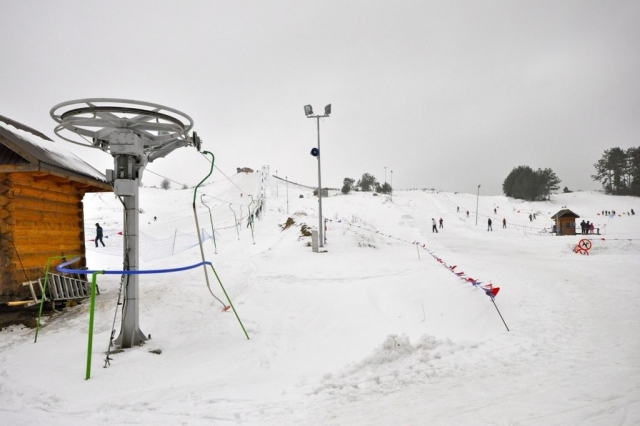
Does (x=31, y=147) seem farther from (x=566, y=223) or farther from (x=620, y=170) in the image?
(x=620, y=170)

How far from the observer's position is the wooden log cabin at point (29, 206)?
706cm

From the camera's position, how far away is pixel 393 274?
1150 centimetres

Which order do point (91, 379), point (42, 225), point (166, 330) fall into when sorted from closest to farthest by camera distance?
point (91, 379) → point (166, 330) → point (42, 225)

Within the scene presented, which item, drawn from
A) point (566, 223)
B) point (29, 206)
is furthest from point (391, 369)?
point (566, 223)

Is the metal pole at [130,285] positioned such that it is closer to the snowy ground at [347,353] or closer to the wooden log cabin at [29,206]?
the snowy ground at [347,353]

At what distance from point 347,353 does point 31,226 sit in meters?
8.03

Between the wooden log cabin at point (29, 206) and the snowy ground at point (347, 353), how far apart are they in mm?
1394

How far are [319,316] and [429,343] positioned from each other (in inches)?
112

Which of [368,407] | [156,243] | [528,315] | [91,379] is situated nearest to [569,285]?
[528,315]

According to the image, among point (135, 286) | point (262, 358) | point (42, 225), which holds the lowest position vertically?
point (262, 358)

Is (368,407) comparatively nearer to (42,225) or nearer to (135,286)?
(135,286)

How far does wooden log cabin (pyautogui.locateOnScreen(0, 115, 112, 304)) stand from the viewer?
7.06m

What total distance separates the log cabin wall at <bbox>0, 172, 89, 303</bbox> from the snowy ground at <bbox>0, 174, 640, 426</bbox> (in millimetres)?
1327

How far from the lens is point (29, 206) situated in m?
8.00
